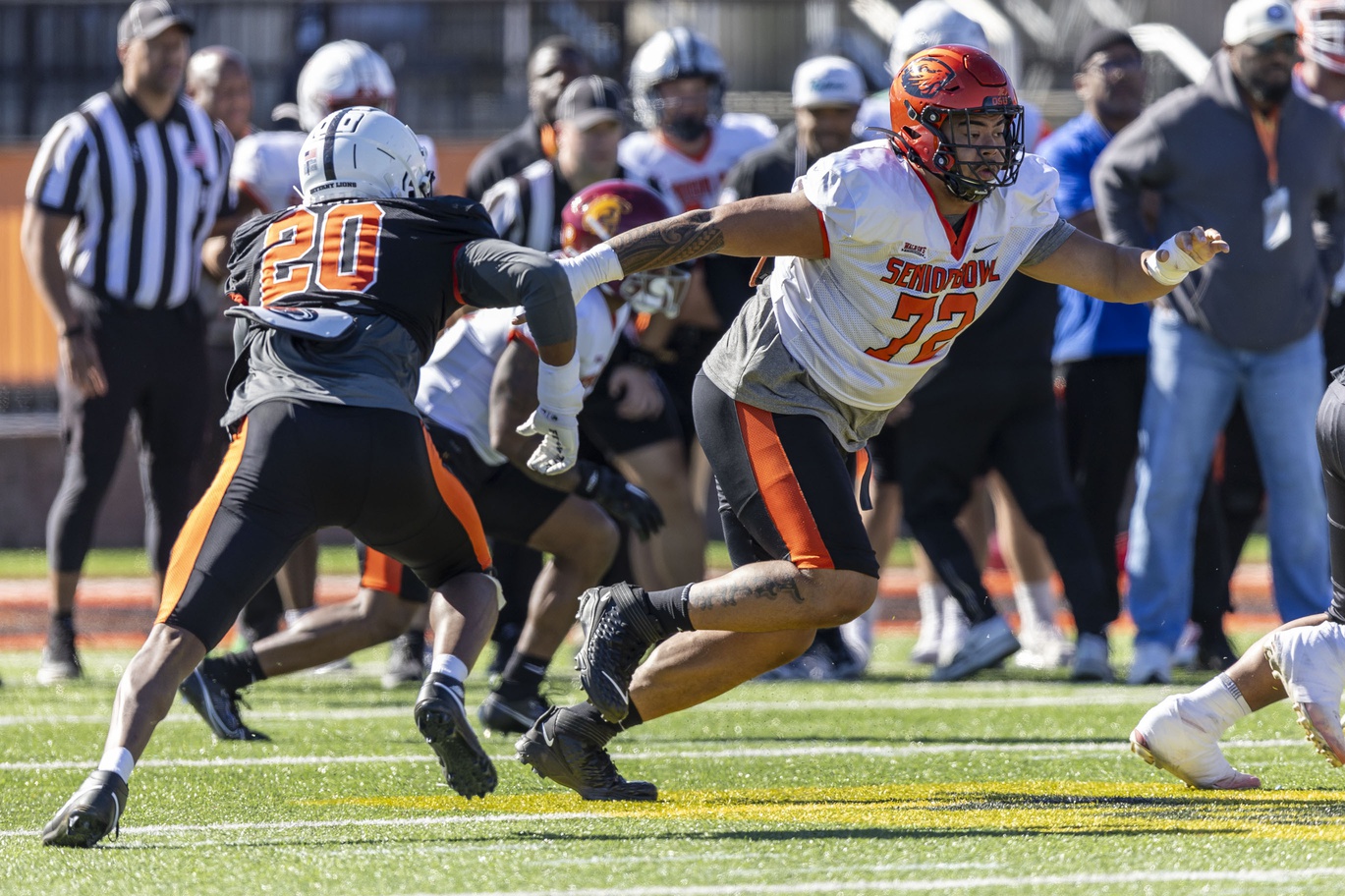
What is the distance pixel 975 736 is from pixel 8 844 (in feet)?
8.91

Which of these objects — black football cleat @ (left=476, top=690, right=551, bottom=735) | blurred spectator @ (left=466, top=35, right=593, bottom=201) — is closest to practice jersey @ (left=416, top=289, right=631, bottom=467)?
black football cleat @ (left=476, top=690, right=551, bottom=735)

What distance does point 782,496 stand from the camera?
166 inches

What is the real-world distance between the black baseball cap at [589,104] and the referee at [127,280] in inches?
59.0

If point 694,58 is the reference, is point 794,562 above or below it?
below

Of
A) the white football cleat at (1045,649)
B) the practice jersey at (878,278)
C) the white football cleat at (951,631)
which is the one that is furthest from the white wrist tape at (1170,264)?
the white football cleat at (1045,649)

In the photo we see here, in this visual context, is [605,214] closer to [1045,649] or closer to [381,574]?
[381,574]

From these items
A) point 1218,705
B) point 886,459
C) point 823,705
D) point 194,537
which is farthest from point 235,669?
point 886,459

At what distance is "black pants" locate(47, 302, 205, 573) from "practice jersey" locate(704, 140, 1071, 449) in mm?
3352

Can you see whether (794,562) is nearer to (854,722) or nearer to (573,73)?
(854,722)

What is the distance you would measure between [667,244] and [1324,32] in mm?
4367

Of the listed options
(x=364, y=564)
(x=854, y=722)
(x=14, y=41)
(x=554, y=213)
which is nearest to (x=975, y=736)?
(x=854, y=722)

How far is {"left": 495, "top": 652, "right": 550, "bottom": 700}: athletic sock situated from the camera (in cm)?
562

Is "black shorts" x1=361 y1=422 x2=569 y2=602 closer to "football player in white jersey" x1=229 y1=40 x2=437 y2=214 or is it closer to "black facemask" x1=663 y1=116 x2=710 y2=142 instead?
"football player in white jersey" x1=229 y1=40 x2=437 y2=214

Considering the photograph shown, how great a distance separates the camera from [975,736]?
5.47 metres
